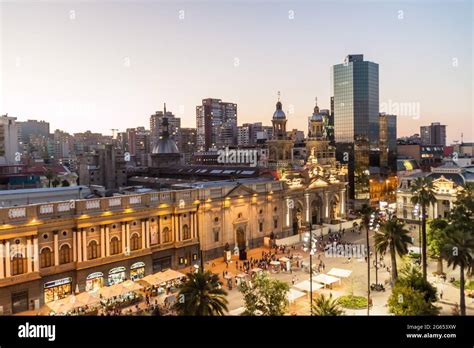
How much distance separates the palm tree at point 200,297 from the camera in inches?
877

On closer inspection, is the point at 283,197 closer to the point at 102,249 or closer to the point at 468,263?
the point at 102,249

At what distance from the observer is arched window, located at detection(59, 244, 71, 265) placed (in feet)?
124

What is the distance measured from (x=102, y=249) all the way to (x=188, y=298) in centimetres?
2070

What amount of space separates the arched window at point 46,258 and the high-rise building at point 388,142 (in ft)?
332

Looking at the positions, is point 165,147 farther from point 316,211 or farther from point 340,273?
point 340,273

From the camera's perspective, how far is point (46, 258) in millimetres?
36781

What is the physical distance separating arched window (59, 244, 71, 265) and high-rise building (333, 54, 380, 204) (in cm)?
8878

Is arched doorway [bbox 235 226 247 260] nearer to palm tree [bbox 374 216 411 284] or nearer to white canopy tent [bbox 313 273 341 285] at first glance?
white canopy tent [bbox 313 273 341 285]

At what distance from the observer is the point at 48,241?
37.0 metres

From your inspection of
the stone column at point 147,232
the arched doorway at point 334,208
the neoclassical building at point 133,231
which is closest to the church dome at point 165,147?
the neoclassical building at point 133,231
